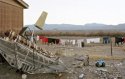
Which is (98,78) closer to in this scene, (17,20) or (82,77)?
(82,77)

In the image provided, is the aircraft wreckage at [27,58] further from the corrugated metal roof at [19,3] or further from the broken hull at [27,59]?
the corrugated metal roof at [19,3]

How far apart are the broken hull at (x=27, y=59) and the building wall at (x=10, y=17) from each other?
2089 mm

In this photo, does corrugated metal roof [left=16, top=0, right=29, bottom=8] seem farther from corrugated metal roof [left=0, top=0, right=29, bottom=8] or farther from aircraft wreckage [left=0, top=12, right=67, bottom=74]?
aircraft wreckage [left=0, top=12, right=67, bottom=74]

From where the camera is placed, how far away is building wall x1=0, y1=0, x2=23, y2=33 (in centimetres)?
2011

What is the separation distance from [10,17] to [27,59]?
394cm

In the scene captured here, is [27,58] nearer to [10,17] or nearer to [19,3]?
[10,17]

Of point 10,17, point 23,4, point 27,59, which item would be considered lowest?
point 27,59

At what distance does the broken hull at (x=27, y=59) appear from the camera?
18172 mm

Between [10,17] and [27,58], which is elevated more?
[10,17]

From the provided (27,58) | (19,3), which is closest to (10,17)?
(19,3)

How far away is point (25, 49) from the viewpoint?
60.0 feet

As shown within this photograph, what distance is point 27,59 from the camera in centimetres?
1850

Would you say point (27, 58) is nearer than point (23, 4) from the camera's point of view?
Yes

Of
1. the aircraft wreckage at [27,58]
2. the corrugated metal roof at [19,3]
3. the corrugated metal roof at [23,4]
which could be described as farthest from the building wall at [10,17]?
the aircraft wreckage at [27,58]
